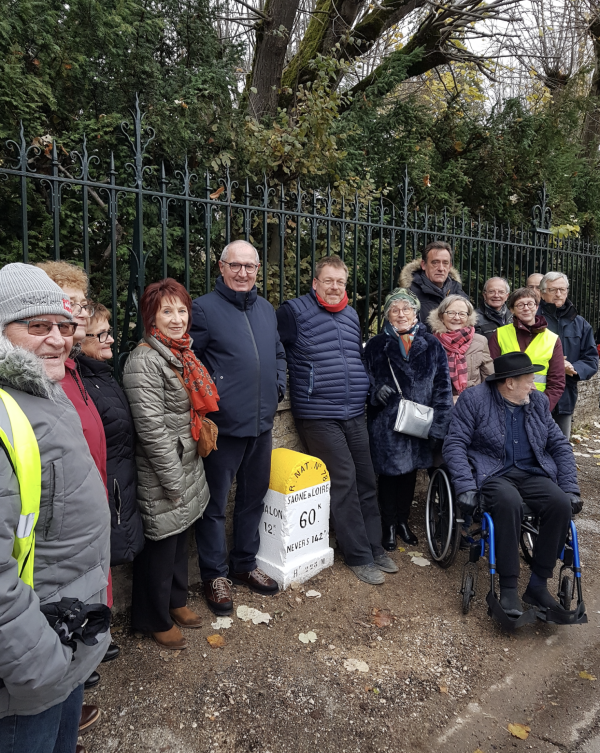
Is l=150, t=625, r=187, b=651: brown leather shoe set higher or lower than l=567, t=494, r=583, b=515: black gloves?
lower

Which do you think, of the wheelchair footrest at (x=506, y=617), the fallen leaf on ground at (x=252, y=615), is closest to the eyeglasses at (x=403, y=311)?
the wheelchair footrest at (x=506, y=617)

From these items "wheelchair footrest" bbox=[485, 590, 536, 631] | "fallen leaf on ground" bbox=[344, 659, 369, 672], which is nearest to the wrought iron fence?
"fallen leaf on ground" bbox=[344, 659, 369, 672]

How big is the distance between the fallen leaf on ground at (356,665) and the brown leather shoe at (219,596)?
0.78m

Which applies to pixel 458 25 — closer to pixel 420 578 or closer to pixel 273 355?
pixel 273 355

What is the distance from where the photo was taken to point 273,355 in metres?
3.67

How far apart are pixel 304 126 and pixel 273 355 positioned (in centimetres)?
300

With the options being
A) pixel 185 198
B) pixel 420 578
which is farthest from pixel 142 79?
pixel 420 578

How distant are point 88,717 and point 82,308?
71.1 inches

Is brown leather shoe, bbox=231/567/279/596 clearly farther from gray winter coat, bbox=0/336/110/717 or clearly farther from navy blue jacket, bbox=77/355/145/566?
gray winter coat, bbox=0/336/110/717

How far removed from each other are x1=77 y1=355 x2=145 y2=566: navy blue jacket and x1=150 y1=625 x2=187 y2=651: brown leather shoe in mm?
621

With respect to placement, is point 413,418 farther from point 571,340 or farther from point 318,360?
point 571,340

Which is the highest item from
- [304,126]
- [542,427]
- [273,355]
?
[304,126]

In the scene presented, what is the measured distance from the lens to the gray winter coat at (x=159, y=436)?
2.87 meters

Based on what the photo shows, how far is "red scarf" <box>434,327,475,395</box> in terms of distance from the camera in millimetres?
4449
